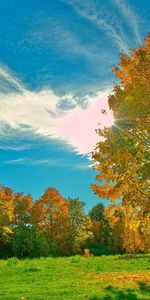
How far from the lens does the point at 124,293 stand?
18.1 meters

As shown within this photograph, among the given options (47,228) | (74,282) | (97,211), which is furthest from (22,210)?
(74,282)

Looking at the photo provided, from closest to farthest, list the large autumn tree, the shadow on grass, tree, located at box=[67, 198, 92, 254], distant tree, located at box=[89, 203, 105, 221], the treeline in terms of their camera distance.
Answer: the shadow on grass → the large autumn tree → the treeline → tree, located at box=[67, 198, 92, 254] → distant tree, located at box=[89, 203, 105, 221]

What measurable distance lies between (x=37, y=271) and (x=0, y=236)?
39.5 meters

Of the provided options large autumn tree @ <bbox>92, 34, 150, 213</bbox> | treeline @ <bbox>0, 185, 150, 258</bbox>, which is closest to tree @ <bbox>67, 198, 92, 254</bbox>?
treeline @ <bbox>0, 185, 150, 258</bbox>

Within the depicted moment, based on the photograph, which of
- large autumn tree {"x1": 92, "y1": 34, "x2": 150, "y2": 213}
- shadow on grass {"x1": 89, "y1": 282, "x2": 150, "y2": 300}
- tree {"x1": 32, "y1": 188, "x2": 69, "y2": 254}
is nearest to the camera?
shadow on grass {"x1": 89, "y1": 282, "x2": 150, "y2": 300}

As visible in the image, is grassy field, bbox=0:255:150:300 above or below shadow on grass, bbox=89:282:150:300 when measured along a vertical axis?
above

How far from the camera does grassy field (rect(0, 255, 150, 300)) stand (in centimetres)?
1791

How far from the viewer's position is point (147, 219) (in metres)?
23.3

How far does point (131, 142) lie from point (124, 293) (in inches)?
307

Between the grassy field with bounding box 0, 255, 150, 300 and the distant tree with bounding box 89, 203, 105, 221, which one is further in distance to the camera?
the distant tree with bounding box 89, 203, 105, 221

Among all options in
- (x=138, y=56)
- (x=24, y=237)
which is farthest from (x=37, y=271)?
(x=24, y=237)

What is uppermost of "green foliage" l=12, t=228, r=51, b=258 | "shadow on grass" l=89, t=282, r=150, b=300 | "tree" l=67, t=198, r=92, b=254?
"tree" l=67, t=198, r=92, b=254

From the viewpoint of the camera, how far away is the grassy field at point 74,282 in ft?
58.7

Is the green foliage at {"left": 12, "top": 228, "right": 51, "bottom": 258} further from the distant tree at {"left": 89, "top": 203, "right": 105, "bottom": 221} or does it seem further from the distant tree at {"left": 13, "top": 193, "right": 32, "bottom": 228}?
the distant tree at {"left": 89, "top": 203, "right": 105, "bottom": 221}
